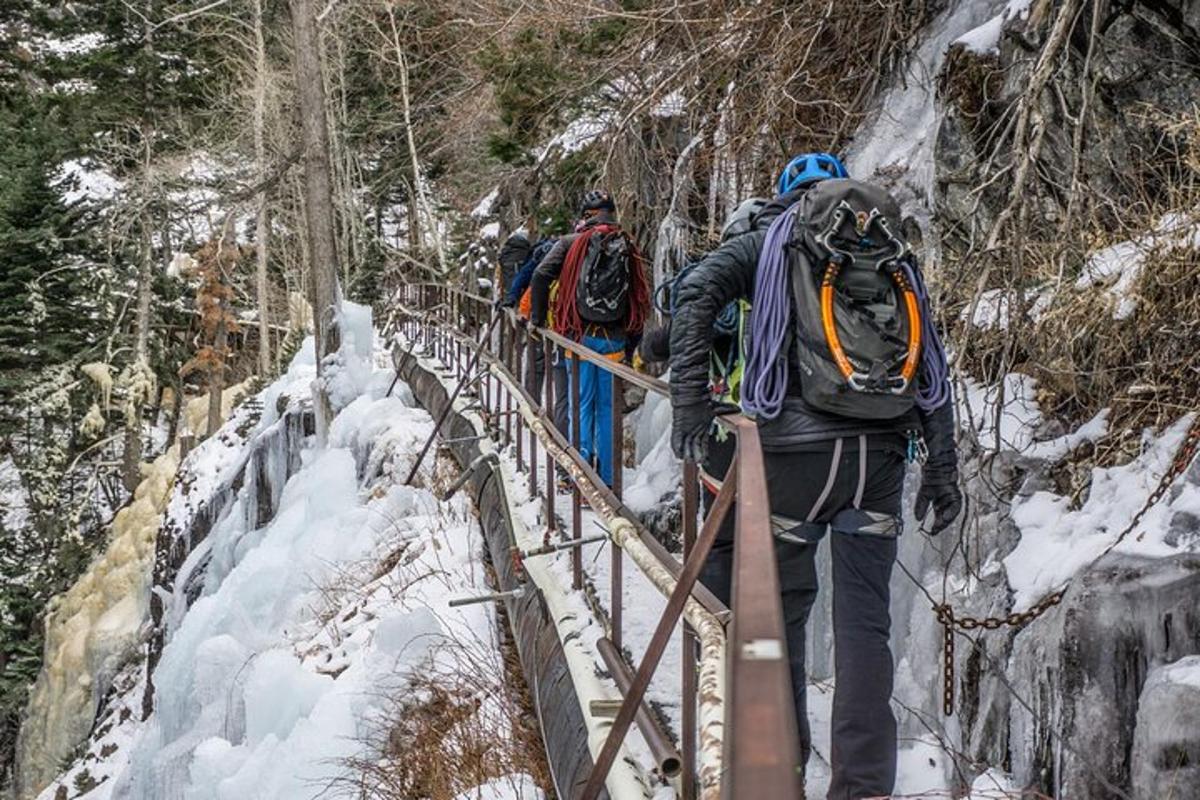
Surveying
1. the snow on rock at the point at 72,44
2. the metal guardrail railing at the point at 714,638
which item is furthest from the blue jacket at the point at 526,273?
the snow on rock at the point at 72,44

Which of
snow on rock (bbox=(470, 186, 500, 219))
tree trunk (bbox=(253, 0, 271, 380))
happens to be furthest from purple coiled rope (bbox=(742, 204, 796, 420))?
tree trunk (bbox=(253, 0, 271, 380))

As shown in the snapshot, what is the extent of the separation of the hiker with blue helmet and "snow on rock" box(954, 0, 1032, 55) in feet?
12.1

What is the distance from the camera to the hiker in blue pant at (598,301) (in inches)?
228

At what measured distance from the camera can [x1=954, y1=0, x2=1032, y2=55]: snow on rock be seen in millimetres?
5922

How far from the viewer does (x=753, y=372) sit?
294cm

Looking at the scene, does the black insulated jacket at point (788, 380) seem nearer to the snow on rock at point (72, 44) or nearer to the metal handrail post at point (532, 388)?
the metal handrail post at point (532, 388)

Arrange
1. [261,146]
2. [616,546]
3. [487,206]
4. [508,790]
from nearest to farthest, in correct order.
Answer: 1. [616,546]
2. [508,790]
3. [487,206]
4. [261,146]

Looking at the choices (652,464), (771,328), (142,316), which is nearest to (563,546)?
(771,328)

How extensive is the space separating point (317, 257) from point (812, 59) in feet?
24.9

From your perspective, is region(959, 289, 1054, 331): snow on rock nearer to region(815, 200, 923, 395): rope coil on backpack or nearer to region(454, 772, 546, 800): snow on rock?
region(815, 200, 923, 395): rope coil on backpack

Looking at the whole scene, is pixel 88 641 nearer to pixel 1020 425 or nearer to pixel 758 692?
pixel 1020 425

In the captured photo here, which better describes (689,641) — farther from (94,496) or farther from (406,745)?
(94,496)

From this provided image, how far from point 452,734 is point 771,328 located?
2.51m

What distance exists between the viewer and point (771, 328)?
2.88 m
